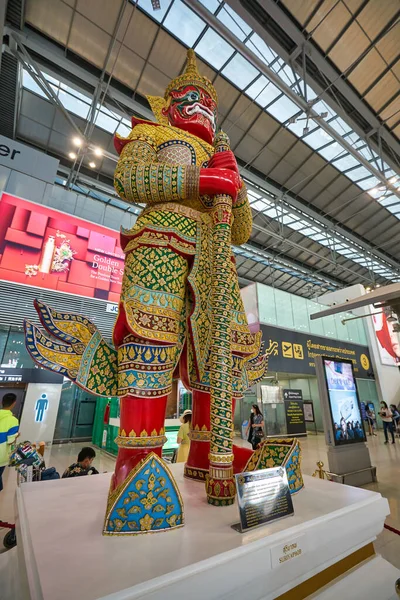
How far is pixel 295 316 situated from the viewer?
10266 mm

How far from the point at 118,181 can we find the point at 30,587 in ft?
4.54

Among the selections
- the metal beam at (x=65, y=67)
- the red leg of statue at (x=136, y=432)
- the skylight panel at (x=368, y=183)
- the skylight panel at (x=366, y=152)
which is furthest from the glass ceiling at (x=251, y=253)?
the red leg of statue at (x=136, y=432)

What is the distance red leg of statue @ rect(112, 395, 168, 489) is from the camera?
1.05 m

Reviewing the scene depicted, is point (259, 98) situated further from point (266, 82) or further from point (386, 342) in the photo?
point (386, 342)

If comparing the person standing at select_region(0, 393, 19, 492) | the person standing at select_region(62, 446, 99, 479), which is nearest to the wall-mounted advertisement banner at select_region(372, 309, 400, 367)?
the person standing at select_region(62, 446, 99, 479)

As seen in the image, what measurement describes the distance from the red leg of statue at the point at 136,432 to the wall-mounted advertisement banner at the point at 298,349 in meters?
7.48

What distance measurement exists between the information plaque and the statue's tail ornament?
1.94ft

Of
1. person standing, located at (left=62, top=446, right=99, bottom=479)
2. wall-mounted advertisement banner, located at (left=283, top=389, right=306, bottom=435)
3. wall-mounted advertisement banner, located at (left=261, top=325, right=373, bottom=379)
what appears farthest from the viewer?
wall-mounted advertisement banner, located at (left=283, top=389, right=306, bottom=435)

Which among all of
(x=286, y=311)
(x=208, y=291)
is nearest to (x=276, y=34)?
(x=208, y=291)

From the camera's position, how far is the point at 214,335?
118 centimetres

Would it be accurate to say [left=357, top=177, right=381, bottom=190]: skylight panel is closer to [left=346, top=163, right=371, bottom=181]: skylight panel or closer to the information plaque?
[left=346, top=163, right=371, bottom=181]: skylight panel

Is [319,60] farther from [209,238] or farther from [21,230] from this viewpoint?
[21,230]

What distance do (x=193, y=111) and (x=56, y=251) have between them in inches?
249

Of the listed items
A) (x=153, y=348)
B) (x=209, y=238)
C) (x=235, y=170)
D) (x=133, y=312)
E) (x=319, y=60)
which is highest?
(x=319, y=60)
